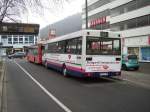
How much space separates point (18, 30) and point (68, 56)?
12968 mm

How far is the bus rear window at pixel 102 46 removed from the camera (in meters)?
15.8

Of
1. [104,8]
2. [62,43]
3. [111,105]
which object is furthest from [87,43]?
[104,8]

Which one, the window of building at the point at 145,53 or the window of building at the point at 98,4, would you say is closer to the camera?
the window of building at the point at 145,53

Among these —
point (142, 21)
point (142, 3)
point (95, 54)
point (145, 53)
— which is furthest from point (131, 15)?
point (95, 54)

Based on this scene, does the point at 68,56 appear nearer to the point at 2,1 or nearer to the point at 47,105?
the point at 2,1

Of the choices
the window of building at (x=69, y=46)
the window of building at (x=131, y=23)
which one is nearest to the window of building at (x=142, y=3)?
the window of building at (x=131, y=23)

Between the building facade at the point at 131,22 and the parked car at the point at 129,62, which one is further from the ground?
the building facade at the point at 131,22

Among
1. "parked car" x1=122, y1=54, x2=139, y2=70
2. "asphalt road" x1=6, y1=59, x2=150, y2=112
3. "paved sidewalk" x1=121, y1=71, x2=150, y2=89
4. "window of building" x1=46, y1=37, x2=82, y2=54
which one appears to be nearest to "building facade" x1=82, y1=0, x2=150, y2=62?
"parked car" x1=122, y1=54, x2=139, y2=70

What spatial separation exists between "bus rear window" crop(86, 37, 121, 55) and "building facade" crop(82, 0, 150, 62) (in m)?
28.0

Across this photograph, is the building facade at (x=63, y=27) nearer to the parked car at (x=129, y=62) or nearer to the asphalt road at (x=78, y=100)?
the parked car at (x=129, y=62)

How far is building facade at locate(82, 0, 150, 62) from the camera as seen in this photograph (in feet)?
147

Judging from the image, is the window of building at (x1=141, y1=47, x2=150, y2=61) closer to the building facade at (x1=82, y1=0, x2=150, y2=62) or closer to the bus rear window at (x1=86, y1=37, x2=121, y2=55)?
the building facade at (x1=82, y1=0, x2=150, y2=62)

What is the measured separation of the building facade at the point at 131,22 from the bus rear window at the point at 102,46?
92.0 ft

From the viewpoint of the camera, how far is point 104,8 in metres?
61.9
